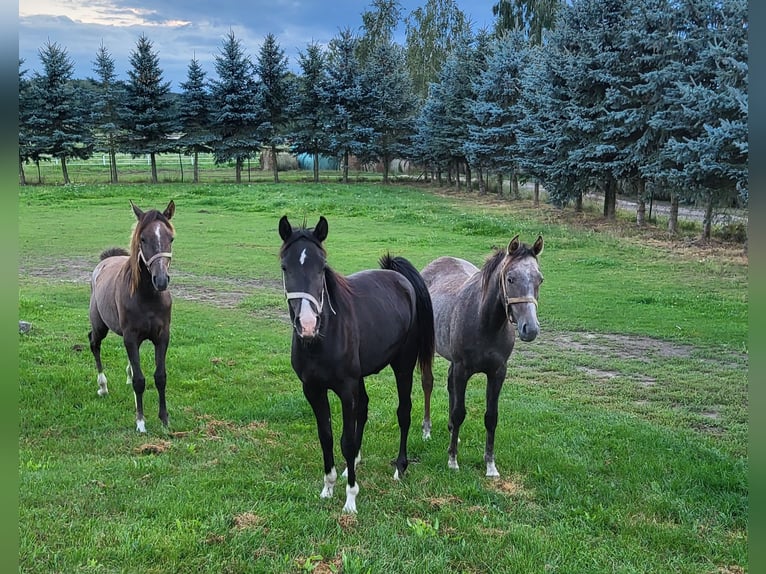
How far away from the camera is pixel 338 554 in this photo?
3.46 meters

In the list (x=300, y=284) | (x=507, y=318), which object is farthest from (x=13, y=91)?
(x=507, y=318)

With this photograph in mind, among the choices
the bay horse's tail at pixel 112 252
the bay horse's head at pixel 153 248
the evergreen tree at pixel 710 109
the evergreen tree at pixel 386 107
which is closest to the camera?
the bay horse's head at pixel 153 248

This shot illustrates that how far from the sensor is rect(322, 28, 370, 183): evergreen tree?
39.1 meters

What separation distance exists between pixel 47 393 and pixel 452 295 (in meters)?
4.48

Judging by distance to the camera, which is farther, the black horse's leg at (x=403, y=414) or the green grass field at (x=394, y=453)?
the black horse's leg at (x=403, y=414)

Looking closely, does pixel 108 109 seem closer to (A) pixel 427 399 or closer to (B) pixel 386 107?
(B) pixel 386 107

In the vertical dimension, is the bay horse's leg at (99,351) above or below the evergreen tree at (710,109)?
below

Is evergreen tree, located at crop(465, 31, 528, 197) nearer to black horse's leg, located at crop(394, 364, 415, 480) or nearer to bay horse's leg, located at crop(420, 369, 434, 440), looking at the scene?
bay horse's leg, located at crop(420, 369, 434, 440)

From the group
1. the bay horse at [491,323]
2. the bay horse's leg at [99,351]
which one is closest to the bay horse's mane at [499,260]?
the bay horse at [491,323]

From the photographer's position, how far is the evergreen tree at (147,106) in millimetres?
37000

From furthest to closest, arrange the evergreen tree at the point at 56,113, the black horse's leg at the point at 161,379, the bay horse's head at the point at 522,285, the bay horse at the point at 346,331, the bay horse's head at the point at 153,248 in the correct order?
the evergreen tree at the point at 56,113 < the black horse's leg at the point at 161,379 < the bay horse's head at the point at 153,248 < the bay horse's head at the point at 522,285 < the bay horse at the point at 346,331

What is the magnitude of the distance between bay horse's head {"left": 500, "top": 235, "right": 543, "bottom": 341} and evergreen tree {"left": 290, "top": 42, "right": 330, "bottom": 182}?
3671 centimetres

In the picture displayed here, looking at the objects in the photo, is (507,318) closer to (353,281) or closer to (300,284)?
(353,281)

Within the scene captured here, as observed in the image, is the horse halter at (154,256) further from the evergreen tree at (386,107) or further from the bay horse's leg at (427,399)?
the evergreen tree at (386,107)
